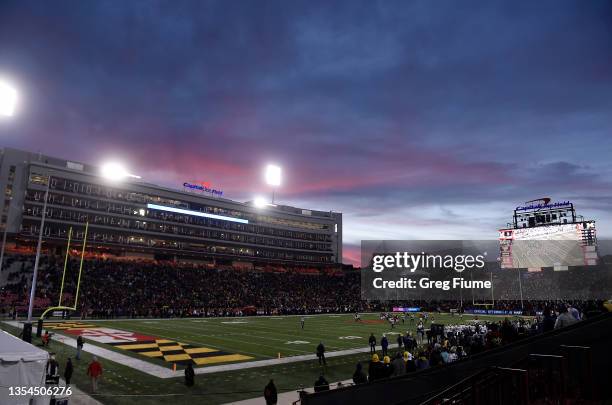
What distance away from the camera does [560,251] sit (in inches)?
2152

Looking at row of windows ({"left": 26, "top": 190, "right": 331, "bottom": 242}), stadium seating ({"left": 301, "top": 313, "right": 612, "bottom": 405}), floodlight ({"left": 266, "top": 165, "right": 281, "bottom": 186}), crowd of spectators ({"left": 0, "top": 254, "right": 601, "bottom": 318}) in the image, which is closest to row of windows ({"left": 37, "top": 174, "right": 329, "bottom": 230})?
row of windows ({"left": 26, "top": 190, "right": 331, "bottom": 242})

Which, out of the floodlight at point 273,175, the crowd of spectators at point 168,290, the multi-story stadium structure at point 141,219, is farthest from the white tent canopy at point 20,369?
the floodlight at point 273,175

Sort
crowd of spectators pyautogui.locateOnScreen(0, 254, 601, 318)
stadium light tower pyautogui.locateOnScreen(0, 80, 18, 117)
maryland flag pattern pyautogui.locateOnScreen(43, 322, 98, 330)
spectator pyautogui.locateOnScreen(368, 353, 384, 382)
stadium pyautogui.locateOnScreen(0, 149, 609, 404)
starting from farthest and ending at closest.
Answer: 1. crowd of spectators pyautogui.locateOnScreen(0, 254, 601, 318)
2. maryland flag pattern pyautogui.locateOnScreen(43, 322, 98, 330)
3. stadium light tower pyautogui.locateOnScreen(0, 80, 18, 117)
4. stadium pyautogui.locateOnScreen(0, 149, 609, 404)
5. spectator pyautogui.locateOnScreen(368, 353, 384, 382)

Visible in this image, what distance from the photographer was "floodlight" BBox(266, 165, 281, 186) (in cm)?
8688

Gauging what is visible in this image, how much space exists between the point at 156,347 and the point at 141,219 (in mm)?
54795

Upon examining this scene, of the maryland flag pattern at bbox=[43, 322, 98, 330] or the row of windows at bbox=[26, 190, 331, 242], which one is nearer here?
the maryland flag pattern at bbox=[43, 322, 98, 330]

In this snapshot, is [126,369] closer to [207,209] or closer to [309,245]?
[207,209]

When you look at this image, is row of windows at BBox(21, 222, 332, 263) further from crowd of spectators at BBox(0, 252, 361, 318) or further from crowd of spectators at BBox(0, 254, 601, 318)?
Answer: crowd of spectators at BBox(0, 252, 361, 318)

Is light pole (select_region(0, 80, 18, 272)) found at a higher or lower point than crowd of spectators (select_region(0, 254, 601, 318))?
higher

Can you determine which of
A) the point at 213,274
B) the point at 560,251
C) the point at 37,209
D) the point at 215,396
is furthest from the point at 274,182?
the point at 215,396

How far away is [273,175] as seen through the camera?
288 feet

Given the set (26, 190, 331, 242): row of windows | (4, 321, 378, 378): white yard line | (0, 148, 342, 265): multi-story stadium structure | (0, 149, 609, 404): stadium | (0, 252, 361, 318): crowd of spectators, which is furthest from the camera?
(26, 190, 331, 242): row of windows

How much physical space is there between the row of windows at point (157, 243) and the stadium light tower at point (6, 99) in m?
47.4

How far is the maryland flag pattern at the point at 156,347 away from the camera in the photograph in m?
22.6
